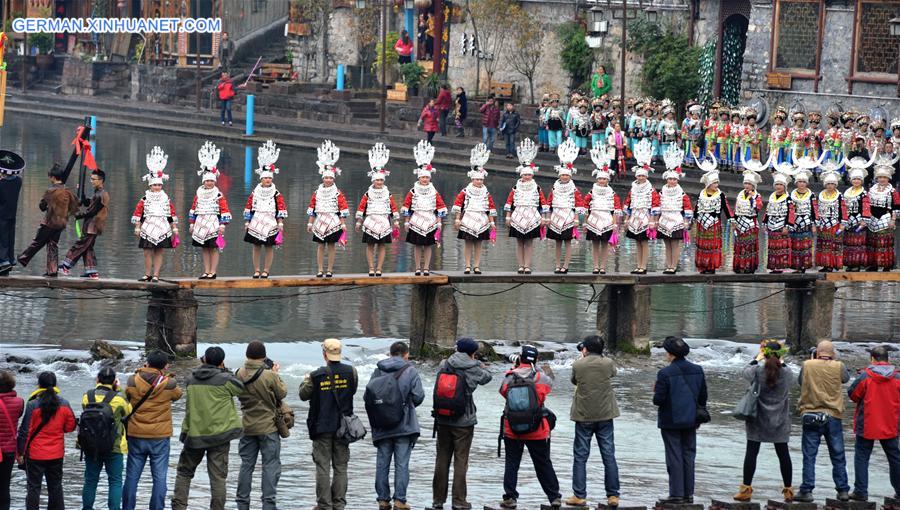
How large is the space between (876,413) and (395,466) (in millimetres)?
4161

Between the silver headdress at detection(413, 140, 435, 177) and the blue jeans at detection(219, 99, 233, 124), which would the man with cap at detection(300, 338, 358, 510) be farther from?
the blue jeans at detection(219, 99, 233, 124)

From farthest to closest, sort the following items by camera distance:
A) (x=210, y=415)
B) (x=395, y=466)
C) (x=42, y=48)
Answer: (x=42, y=48)
(x=395, y=466)
(x=210, y=415)

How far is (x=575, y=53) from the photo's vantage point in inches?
1903

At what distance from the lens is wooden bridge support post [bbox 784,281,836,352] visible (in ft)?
76.7

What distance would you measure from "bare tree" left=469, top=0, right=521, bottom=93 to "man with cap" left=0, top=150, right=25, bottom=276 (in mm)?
28776

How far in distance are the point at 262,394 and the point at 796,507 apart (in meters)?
4.49

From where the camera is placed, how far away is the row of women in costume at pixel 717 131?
36.1m

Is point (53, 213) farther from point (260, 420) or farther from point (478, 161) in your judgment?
point (260, 420)

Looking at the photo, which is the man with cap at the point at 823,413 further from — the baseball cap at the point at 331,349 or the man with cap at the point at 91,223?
the man with cap at the point at 91,223

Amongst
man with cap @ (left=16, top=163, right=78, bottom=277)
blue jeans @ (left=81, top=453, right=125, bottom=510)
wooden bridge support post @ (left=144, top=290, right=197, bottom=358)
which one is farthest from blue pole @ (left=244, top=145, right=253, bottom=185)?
blue jeans @ (left=81, top=453, right=125, bottom=510)

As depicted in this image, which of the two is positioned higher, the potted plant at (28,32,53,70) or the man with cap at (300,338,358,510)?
the potted plant at (28,32,53,70)

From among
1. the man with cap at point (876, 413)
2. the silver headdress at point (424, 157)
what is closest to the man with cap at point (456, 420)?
the man with cap at point (876, 413)

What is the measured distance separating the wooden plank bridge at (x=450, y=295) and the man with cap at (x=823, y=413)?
22.3 feet

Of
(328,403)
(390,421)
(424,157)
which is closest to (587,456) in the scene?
(390,421)
